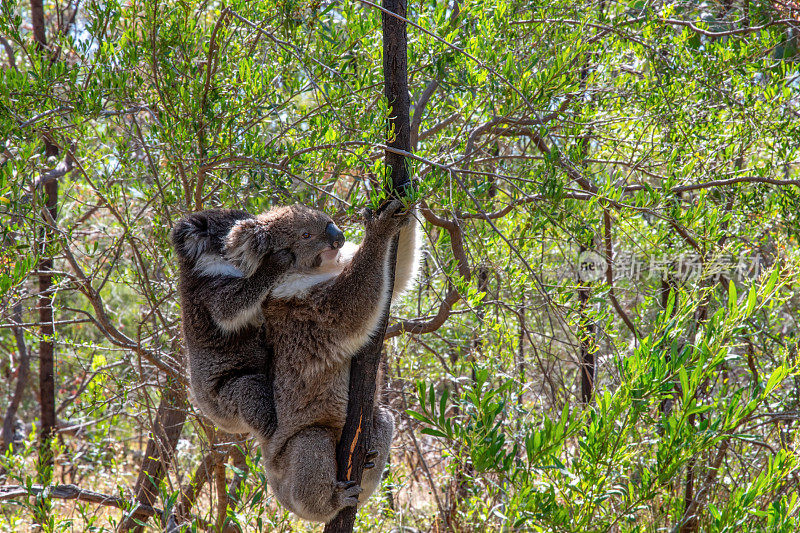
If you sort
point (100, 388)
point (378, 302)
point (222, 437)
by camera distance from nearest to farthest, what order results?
point (378, 302), point (100, 388), point (222, 437)

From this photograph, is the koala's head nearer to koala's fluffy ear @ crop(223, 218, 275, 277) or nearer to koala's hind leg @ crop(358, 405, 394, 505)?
koala's fluffy ear @ crop(223, 218, 275, 277)

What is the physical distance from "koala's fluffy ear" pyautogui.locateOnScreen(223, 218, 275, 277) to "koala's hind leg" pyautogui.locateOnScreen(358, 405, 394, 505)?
0.95 meters

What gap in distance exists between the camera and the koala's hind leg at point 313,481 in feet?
9.36

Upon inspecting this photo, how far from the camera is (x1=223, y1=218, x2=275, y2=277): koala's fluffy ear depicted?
313 centimetres

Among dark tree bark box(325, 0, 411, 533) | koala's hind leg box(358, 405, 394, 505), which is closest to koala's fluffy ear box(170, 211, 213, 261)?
dark tree bark box(325, 0, 411, 533)

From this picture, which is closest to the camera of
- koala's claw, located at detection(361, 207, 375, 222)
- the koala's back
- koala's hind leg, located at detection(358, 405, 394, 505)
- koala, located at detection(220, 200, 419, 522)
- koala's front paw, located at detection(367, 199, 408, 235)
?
koala's front paw, located at detection(367, 199, 408, 235)

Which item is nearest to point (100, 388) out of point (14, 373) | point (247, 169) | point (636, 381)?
point (247, 169)

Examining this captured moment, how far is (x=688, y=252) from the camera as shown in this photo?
14.2 ft

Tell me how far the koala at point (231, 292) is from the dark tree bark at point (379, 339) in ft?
1.71

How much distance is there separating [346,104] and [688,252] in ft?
8.17

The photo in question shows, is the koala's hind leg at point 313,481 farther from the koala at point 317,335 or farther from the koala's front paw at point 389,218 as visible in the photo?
the koala's front paw at point 389,218

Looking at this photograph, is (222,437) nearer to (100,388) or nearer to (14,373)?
(100,388)

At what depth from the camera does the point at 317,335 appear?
3.02 metres

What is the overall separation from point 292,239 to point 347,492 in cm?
124
